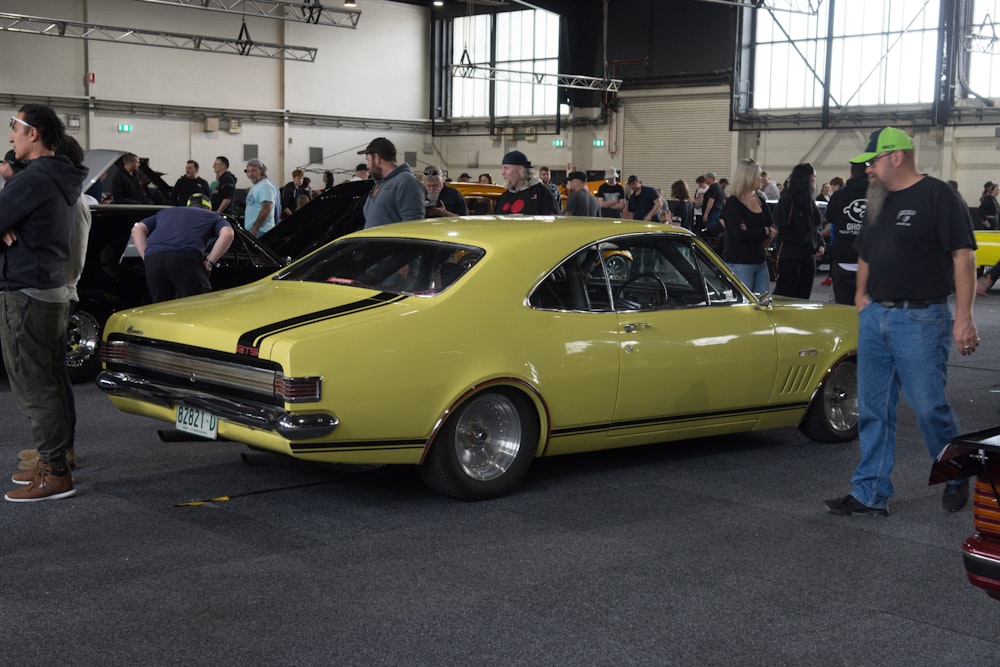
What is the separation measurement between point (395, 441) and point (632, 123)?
3049 cm

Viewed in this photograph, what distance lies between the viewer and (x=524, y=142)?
37375 millimetres

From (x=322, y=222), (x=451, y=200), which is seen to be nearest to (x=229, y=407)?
(x=322, y=222)

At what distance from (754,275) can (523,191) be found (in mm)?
2521

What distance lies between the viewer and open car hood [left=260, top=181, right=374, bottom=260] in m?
12.0

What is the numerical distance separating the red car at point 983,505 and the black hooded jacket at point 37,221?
423cm

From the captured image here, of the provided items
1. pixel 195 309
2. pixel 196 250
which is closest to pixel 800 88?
pixel 196 250

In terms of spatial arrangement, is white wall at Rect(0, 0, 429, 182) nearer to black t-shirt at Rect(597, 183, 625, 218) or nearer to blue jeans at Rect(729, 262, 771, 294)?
black t-shirt at Rect(597, 183, 625, 218)

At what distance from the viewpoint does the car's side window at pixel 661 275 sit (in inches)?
257

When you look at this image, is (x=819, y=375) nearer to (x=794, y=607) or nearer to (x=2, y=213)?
(x=794, y=607)

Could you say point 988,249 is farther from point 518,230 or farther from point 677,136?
point 677,136

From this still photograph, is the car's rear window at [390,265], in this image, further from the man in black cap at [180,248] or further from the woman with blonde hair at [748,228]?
the woman with blonde hair at [748,228]

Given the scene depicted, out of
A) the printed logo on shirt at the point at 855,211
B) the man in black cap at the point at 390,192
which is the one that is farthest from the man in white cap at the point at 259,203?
the printed logo on shirt at the point at 855,211

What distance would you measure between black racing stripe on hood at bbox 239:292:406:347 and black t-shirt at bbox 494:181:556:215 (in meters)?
4.95

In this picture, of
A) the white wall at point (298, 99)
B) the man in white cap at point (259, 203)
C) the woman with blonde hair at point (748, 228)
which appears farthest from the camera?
the white wall at point (298, 99)
